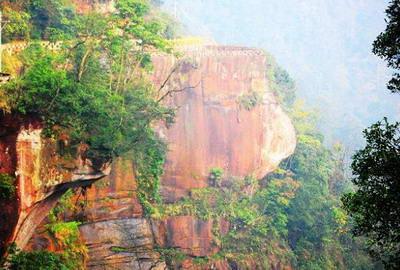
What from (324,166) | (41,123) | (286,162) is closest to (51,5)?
(41,123)

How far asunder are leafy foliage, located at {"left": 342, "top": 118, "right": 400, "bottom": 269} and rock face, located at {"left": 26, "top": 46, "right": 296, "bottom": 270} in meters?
15.4

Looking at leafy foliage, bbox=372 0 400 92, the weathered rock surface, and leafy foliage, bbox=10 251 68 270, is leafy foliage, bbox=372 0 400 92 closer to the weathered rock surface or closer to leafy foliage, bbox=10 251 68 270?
leafy foliage, bbox=10 251 68 270

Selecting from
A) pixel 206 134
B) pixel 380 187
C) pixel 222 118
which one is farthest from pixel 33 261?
pixel 222 118

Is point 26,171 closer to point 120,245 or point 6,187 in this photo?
point 6,187

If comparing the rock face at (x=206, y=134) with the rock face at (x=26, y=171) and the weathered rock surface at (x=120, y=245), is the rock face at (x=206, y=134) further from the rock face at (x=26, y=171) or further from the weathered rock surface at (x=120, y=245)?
the rock face at (x=26, y=171)

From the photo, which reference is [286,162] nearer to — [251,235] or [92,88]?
[251,235]

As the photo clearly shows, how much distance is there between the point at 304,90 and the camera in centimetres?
6825

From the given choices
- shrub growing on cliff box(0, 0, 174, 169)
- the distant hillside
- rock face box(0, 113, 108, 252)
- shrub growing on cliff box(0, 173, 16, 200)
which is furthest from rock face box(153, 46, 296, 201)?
the distant hillside

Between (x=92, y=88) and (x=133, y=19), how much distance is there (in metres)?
4.68

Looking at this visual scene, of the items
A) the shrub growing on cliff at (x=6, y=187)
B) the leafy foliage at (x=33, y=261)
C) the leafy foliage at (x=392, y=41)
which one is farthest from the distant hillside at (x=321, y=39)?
the leafy foliage at (x=392, y=41)

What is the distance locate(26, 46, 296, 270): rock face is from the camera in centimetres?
2358

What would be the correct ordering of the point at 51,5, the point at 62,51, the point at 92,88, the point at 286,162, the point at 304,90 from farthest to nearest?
the point at 304,90 < the point at 286,162 < the point at 51,5 < the point at 62,51 < the point at 92,88

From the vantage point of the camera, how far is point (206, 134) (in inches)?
1150

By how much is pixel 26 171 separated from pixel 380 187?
32.2 feet
